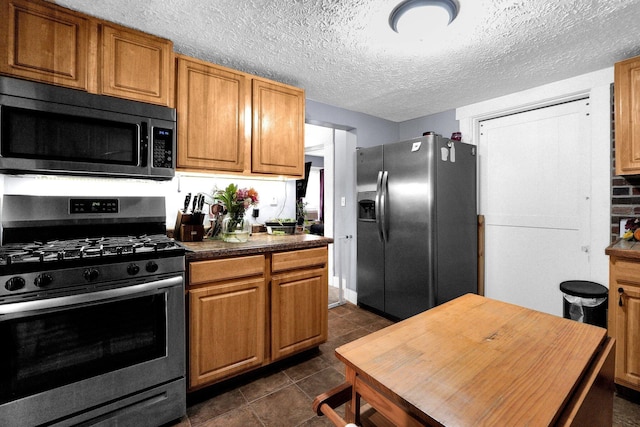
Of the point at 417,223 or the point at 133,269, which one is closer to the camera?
the point at 133,269

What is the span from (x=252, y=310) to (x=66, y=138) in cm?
150

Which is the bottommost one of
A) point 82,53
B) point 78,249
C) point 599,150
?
point 78,249

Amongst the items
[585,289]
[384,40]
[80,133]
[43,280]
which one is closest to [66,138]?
[80,133]

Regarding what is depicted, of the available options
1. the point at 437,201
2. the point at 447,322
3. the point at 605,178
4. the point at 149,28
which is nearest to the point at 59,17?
the point at 149,28

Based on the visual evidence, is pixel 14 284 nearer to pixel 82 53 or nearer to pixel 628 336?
pixel 82 53

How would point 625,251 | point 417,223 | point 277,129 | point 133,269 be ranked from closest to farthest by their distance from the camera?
point 133,269, point 625,251, point 277,129, point 417,223

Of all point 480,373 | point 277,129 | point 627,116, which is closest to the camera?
point 480,373

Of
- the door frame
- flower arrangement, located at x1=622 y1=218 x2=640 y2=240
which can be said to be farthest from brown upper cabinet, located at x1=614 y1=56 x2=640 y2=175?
flower arrangement, located at x1=622 y1=218 x2=640 y2=240

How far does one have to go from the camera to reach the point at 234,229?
7.37ft

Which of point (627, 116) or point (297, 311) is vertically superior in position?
point (627, 116)

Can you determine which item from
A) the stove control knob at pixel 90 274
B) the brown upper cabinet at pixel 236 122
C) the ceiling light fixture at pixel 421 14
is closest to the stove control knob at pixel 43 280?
the stove control knob at pixel 90 274

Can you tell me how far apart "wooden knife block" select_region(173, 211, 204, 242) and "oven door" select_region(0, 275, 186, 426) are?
0.57 m

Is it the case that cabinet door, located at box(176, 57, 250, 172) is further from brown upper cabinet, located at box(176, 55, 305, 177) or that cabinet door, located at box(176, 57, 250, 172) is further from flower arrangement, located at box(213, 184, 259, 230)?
flower arrangement, located at box(213, 184, 259, 230)

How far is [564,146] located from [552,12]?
147 centimetres
